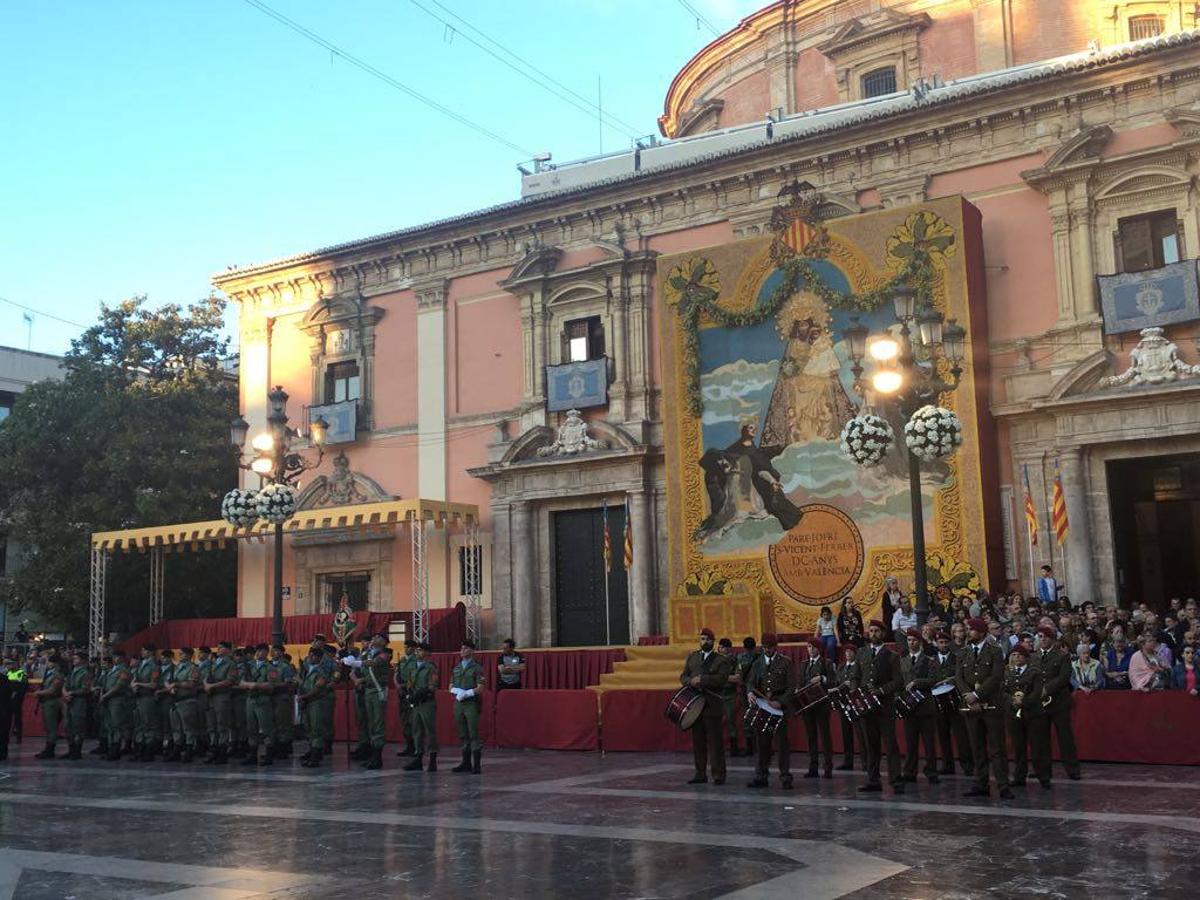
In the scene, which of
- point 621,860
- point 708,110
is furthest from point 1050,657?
point 708,110

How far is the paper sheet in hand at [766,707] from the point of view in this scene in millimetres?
14930

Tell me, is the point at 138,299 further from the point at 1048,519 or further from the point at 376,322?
the point at 1048,519

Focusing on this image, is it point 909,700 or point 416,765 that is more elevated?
point 909,700

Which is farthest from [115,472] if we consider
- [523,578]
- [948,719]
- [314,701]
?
[948,719]

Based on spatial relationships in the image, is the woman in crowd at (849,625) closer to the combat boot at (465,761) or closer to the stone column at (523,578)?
the combat boot at (465,761)

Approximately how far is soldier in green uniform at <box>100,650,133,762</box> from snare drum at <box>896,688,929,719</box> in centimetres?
1305

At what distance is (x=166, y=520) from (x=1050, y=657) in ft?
86.8

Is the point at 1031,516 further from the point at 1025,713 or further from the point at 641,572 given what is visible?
the point at 1025,713

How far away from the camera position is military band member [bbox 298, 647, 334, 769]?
18.6 metres

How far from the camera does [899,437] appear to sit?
24812 millimetres

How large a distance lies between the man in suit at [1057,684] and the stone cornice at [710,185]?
1437 cm

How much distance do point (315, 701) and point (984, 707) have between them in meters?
9.85

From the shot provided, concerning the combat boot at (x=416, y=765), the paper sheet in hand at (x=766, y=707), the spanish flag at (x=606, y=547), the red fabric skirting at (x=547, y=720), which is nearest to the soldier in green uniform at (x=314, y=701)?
the combat boot at (x=416, y=765)

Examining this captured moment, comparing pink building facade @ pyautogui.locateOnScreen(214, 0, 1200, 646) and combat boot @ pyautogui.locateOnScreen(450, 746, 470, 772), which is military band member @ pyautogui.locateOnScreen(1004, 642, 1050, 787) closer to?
combat boot @ pyautogui.locateOnScreen(450, 746, 470, 772)
